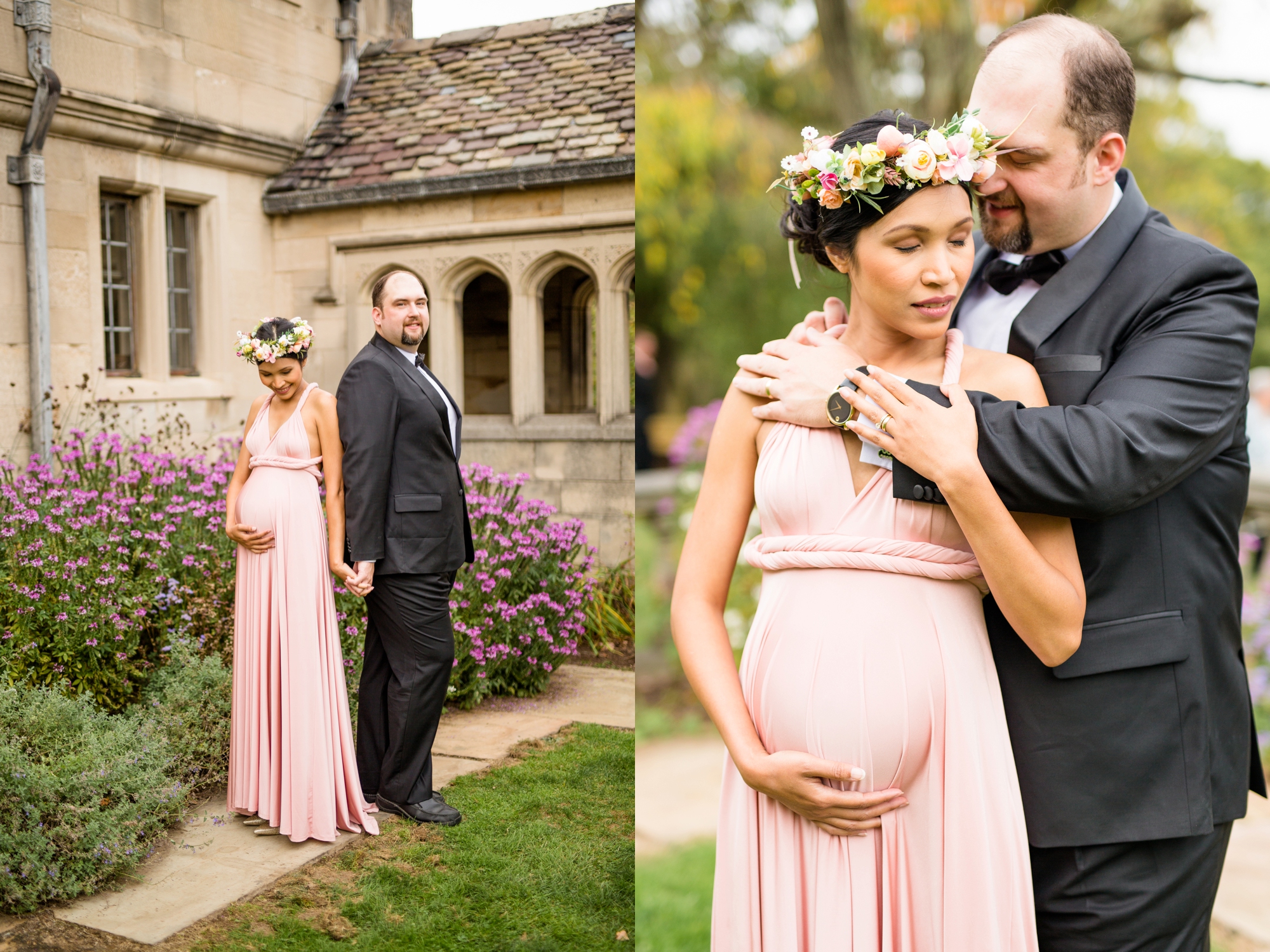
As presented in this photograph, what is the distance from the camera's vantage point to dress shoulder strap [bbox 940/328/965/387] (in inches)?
71.3

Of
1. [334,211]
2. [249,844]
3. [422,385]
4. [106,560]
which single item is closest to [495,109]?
[334,211]

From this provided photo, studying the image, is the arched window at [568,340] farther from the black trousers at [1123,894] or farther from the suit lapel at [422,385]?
the black trousers at [1123,894]

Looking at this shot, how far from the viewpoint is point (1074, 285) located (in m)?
1.99

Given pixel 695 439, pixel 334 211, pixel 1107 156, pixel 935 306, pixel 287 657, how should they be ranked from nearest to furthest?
1. pixel 935 306
2. pixel 1107 156
3. pixel 287 657
4. pixel 334 211
5. pixel 695 439

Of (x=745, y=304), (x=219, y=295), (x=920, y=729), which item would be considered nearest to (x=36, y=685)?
(x=219, y=295)

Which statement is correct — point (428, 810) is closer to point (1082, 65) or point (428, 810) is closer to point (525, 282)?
point (525, 282)

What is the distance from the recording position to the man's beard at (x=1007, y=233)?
2096 mm

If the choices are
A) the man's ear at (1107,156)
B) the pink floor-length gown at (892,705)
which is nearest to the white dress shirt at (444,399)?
the pink floor-length gown at (892,705)

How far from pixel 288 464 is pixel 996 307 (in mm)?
1693

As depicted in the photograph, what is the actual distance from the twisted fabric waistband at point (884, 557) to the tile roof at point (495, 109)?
1613 millimetres

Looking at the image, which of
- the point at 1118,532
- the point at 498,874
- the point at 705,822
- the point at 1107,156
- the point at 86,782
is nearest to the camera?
the point at 1118,532

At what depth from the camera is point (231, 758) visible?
2596mm

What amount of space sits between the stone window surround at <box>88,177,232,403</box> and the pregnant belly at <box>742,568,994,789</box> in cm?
156

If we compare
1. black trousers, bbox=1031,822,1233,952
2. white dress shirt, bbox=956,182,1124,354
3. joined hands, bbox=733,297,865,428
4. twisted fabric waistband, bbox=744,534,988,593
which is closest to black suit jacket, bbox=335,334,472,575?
joined hands, bbox=733,297,865,428
